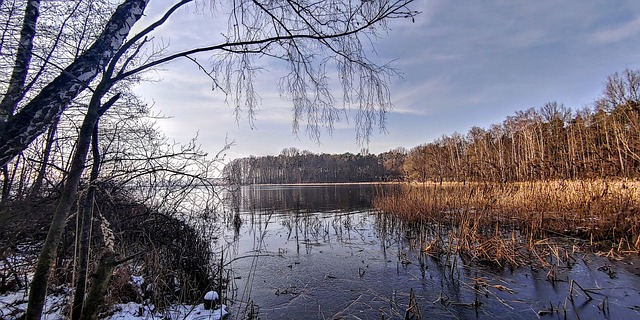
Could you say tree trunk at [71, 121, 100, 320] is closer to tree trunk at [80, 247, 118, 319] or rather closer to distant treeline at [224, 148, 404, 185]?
tree trunk at [80, 247, 118, 319]

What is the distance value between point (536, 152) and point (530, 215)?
22.7 metres

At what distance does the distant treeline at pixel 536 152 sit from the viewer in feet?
31.8

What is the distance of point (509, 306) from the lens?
16.4 ft

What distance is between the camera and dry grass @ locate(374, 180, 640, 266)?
764 centimetres

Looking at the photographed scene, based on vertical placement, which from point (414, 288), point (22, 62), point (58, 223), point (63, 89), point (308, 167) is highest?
point (308, 167)

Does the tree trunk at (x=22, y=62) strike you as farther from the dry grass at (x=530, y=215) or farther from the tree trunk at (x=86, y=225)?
the dry grass at (x=530, y=215)

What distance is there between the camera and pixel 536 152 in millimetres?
27922

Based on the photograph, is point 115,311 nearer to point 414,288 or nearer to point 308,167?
point 414,288

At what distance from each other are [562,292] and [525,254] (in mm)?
2227

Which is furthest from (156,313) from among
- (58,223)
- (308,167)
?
(308,167)

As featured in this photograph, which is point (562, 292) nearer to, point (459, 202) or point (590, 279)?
point (590, 279)

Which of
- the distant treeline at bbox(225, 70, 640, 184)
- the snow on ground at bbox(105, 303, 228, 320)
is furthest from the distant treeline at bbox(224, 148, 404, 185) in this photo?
the snow on ground at bbox(105, 303, 228, 320)

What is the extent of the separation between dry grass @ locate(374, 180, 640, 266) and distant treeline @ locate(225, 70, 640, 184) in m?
0.44

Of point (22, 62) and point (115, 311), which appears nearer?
point (22, 62)
